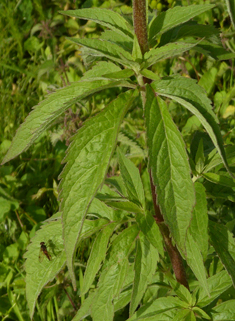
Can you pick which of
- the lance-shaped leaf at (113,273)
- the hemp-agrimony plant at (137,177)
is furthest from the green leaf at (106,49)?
the lance-shaped leaf at (113,273)

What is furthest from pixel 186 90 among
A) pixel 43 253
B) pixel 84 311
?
pixel 84 311

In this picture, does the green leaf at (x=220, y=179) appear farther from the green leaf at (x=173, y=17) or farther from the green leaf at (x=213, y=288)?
the green leaf at (x=173, y=17)

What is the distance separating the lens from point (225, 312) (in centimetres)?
138

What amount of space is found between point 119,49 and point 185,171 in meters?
0.40

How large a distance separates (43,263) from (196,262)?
→ 533mm

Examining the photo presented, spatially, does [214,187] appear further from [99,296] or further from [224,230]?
[99,296]

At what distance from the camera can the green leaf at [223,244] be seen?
4.18ft

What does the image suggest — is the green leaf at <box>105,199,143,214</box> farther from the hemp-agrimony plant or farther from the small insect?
the small insect

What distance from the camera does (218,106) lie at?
2.79m

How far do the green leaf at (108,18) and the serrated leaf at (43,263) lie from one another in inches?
27.1

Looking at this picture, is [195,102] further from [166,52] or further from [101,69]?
[101,69]

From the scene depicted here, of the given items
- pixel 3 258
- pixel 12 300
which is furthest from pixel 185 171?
pixel 3 258

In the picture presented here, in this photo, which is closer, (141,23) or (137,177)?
(141,23)

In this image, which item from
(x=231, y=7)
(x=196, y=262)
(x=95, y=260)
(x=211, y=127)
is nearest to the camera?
(x=231, y=7)
